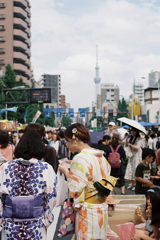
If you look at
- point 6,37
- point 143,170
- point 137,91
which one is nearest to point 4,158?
point 143,170

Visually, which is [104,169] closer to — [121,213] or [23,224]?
[23,224]

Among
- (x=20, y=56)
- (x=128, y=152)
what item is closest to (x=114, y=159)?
(x=128, y=152)

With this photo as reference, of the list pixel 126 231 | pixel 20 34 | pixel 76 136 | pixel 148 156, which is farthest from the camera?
pixel 20 34

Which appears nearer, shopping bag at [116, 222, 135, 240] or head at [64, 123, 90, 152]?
head at [64, 123, 90, 152]

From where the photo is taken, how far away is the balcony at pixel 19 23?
217 ft

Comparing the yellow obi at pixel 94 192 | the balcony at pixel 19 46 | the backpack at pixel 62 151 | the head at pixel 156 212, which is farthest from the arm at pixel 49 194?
the balcony at pixel 19 46

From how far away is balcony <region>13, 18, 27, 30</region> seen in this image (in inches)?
2606

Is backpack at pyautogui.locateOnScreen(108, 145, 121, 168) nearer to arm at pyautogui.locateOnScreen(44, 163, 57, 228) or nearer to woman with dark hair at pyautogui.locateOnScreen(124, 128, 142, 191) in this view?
woman with dark hair at pyautogui.locateOnScreen(124, 128, 142, 191)

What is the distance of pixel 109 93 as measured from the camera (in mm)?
157000

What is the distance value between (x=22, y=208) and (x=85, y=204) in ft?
1.88

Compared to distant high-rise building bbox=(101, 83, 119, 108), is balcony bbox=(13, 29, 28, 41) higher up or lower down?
higher up

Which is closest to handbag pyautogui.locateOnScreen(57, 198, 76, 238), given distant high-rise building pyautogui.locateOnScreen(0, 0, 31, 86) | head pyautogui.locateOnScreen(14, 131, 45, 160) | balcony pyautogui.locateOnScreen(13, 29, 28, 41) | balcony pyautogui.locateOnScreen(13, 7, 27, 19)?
head pyautogui.locateOnScreen(14, 131, 45, 160)

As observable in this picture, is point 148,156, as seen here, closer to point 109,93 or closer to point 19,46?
point 19,46

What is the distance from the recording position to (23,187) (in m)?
2.72
